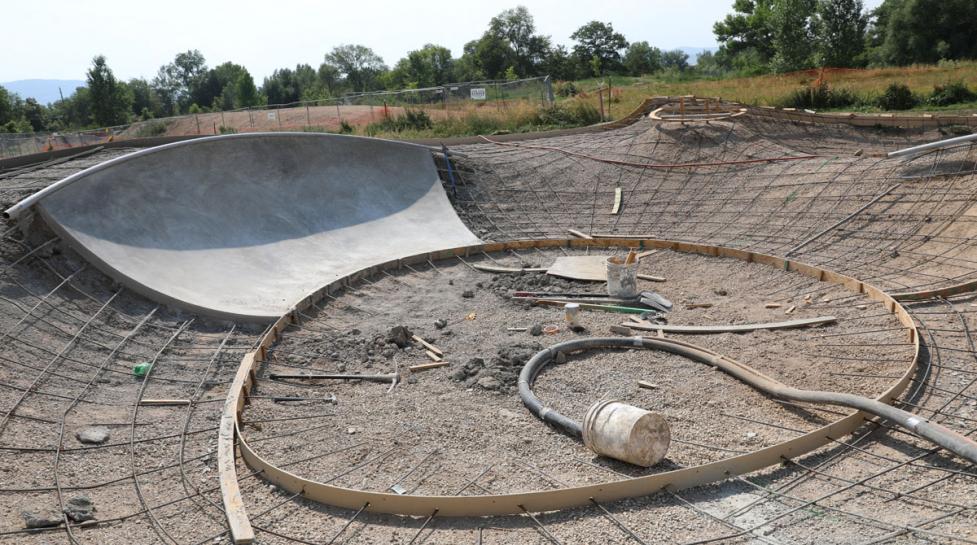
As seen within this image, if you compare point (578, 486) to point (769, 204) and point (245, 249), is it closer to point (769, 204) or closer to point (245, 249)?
point (245, 249)

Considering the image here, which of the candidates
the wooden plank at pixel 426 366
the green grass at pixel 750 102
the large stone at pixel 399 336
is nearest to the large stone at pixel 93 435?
the wooden plank at pixel 426 366

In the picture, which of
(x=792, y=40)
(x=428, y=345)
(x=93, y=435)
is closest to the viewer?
(x=93, y=435)

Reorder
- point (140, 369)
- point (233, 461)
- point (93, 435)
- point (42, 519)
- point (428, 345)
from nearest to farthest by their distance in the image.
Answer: point (42, 519) → point (233, 461) → point (93, 435) → point (140, 369) → point (428, 345)

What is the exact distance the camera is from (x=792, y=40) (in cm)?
4038

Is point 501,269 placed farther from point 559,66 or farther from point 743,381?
point 559,66

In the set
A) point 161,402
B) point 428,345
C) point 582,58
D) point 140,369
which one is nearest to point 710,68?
point 582,58

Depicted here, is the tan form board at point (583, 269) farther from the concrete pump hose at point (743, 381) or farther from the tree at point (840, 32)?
the tree at point (840, 32)

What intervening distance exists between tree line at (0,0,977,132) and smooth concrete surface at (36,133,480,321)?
105 feet

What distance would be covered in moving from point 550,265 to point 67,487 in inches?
355

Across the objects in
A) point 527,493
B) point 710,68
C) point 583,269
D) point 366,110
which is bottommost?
point 527,493

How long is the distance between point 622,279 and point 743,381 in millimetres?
3477

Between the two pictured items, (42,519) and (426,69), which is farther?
(426,69)

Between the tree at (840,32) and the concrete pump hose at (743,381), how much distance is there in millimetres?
35420

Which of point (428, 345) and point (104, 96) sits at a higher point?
point (104, 96)
